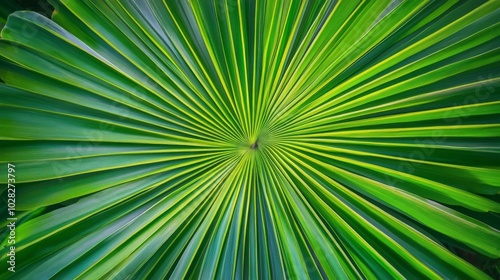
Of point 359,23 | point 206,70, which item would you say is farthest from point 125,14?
point 359,23

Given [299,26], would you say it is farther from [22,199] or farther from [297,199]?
[22,199]

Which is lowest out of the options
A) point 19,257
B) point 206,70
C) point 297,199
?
point 19,257

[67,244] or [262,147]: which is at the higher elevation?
[262,147]

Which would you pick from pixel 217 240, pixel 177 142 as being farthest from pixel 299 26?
pixel 217 240

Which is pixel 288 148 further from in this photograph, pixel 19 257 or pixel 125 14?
pixel 19 257

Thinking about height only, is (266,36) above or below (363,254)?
above
